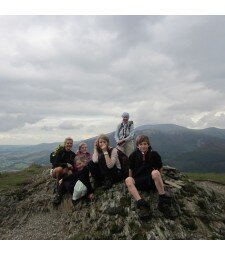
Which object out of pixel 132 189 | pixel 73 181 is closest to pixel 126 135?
pixel 73 181

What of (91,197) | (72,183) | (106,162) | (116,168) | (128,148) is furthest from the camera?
(128,148)

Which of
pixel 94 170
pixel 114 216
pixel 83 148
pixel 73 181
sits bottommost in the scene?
pixel 114 216

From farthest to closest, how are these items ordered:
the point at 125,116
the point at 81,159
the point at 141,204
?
1. the point at 125,116
2. the point at 81,159
3. the point at 141,204

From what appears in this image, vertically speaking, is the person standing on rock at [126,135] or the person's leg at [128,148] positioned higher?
the person standing on rock at [126,135]

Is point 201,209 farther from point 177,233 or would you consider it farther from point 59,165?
point 59,165

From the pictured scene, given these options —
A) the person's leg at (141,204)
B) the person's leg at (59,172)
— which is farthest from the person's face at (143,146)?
the person's leg at (59,172)

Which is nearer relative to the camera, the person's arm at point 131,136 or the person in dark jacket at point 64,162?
the person in dark jacket at point 64,162

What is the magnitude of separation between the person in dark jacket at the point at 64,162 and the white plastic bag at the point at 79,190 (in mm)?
1335

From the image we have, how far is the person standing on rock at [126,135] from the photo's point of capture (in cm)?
1898

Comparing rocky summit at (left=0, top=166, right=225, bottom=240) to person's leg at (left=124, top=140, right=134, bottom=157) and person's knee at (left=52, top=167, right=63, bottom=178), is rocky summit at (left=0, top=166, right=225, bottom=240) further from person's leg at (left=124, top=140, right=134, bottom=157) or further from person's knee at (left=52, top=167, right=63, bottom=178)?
person's leg at (left=124, top=140, right=134, bottom=157)

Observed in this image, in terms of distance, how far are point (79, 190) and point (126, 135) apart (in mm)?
4702

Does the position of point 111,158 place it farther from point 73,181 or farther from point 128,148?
point 128,148

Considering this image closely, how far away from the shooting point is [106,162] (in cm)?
1554

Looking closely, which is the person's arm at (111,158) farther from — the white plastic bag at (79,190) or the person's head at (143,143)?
the white plastic bag at (79,190)
